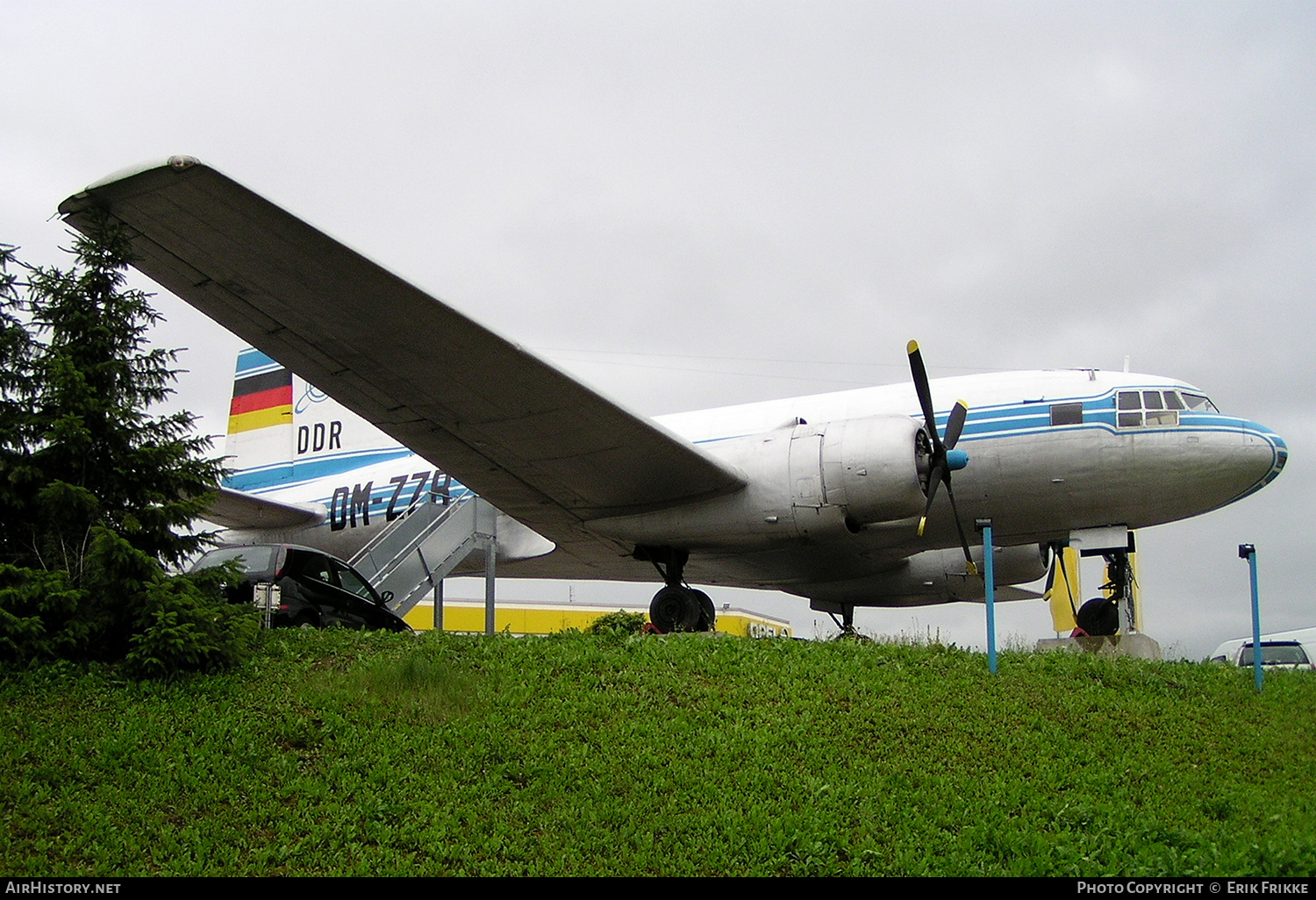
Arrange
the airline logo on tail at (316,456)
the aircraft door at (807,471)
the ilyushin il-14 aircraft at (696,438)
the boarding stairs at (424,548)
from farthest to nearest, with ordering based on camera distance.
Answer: the airline logo on tail at (316,456), the boarding stairs at (424,548), the aircraft door at (807,471), the ilyushin il-14 aircraft at (696,438)

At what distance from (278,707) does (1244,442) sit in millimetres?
12613

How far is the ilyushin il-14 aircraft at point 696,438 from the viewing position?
435 inches

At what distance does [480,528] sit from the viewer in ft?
61.7

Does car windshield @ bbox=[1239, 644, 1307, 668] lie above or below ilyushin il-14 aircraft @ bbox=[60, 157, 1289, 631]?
below

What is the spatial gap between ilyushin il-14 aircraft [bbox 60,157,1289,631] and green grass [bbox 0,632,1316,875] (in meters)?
3.28

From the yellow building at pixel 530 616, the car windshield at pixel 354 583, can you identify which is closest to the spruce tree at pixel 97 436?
the car windshield at pixel 354 583

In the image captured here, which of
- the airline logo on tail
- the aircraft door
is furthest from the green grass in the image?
the airline logo on tail

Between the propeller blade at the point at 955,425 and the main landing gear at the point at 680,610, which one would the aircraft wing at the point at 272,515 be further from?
the propeller blade at the point at 955,425

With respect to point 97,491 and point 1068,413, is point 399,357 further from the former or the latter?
point 1068,413

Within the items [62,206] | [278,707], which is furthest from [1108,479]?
[62,206]

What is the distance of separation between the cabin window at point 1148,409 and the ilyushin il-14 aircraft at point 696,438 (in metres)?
0.03

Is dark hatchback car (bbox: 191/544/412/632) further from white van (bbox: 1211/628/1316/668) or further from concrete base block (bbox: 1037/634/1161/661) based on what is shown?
white van (bbox: 1211/628/1316/668)

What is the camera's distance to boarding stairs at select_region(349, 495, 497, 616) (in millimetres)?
17969
